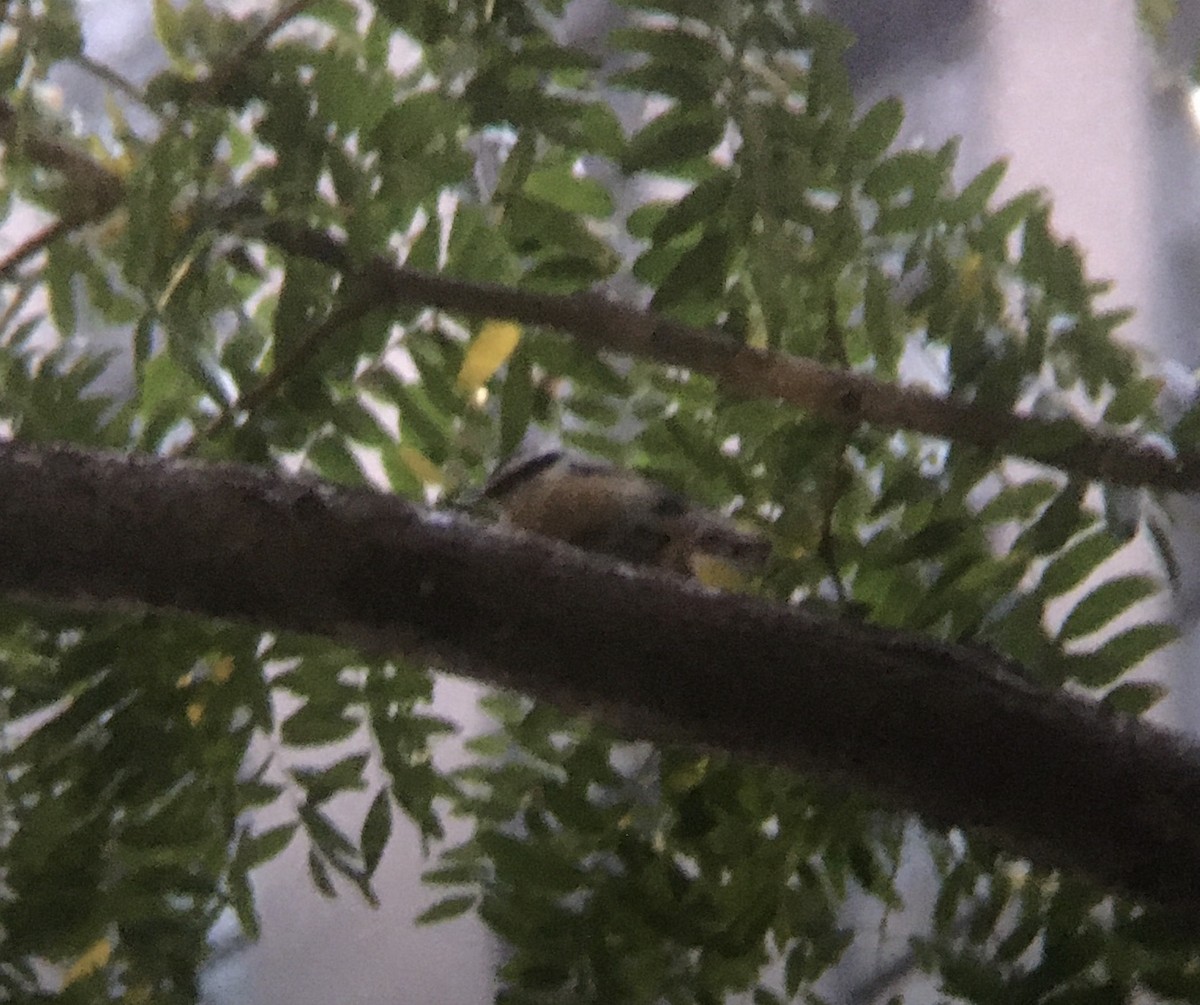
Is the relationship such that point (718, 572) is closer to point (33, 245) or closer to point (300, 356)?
point (300, 356)

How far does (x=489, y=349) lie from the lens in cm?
70

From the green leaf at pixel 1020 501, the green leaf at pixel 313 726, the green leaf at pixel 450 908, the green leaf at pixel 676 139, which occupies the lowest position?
the green leaf at pixel 450 908

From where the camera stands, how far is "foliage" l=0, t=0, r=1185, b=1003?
632mm

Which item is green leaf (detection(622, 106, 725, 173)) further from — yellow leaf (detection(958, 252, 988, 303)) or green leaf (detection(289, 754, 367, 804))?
green leaf (detection(289, 754, 367, 804))

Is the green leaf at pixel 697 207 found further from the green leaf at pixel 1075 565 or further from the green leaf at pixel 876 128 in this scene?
the green leaf at pixel 1075 565

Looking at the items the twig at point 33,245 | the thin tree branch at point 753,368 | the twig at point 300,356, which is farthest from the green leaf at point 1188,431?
the twig at point 33,245

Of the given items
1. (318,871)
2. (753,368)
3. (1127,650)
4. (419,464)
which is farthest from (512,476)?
(1127,650)

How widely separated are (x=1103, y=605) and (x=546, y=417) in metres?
0.38

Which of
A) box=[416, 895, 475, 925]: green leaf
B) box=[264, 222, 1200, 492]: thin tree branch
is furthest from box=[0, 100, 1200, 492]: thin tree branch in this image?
box=[416, 895, 475, 925]: green leaf

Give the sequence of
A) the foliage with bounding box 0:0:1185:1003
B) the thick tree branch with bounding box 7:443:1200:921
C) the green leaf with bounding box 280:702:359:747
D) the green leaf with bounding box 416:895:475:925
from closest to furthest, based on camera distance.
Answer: the thick tree branch with bounding box 7:443:1200:921
the foliage with bounding box 0:0:1185:1003
the green leaf with bounding box 280:702:359:747
the green leaf with bounding box 416:895:475:925

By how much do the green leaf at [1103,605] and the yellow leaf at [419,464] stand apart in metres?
0.40

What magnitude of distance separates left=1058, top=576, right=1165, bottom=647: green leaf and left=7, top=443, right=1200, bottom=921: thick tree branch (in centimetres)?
14

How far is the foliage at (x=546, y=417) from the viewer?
0.63 meters

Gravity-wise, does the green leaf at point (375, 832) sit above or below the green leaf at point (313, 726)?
below
